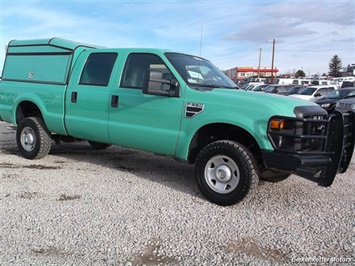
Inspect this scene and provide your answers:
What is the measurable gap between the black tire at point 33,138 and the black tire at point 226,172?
3187 mm

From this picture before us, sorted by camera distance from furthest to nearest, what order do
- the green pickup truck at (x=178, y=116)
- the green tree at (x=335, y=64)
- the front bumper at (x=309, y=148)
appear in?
the green tree at (x=335, y=64) → the green pickup truck at (x=178, y=116) → the front bumper at (x=309, y=148)

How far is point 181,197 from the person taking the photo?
15.4 ft

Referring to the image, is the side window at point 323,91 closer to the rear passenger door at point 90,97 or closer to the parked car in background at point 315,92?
the parked car in background at point 315,92

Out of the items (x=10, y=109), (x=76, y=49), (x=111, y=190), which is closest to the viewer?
(x=111, y=190)

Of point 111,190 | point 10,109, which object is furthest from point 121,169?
point 10,109

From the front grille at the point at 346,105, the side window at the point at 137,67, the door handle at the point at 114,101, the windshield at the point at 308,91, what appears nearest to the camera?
the side window at the point at 137,67

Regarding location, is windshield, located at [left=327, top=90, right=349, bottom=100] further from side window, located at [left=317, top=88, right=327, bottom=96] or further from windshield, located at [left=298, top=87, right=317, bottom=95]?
windshield, located at [left=298, top=87, right=317, bottom=95]

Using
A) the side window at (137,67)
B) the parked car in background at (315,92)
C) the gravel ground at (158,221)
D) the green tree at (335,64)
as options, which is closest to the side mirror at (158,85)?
the side window at (137,67)

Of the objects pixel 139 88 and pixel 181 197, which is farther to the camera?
pixel 139 88

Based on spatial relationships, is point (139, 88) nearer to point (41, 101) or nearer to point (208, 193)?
point (208, 193)

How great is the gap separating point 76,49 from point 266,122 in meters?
Answer: 3.56

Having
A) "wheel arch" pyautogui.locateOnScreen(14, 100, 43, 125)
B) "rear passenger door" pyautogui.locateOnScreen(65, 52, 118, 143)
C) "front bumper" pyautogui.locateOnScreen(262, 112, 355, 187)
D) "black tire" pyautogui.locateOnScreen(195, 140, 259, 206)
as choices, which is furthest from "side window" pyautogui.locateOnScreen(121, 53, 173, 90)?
"wheel arch" pyautogui.locateOnScreen(14, 100, 43, 125)

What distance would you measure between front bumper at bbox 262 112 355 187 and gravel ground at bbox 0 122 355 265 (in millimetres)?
544

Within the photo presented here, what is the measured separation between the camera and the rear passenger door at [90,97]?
5.45 metres
